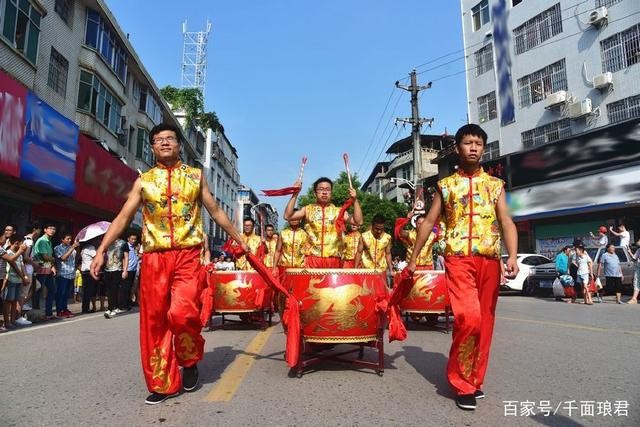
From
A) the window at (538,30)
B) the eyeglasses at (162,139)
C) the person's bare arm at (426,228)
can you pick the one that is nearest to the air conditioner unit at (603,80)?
the window at (538,30)

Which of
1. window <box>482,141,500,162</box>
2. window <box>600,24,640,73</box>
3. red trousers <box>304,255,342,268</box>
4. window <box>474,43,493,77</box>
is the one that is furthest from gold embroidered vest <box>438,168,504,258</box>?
window <box>474,43,493,77</box>

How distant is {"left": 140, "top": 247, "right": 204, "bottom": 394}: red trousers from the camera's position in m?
3.75

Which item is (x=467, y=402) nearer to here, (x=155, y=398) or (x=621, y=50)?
(x=155, y=398)

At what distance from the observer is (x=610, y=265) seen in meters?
13.4

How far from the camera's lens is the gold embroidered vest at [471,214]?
387cm

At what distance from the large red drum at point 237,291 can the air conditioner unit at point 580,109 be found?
18.9 meters

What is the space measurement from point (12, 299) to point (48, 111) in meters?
7.30

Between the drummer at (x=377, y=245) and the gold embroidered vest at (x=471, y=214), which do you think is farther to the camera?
the drummer at (x=377, y=245)

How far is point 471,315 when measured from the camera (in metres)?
3.66

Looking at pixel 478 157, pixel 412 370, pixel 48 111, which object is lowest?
pixel 412 370

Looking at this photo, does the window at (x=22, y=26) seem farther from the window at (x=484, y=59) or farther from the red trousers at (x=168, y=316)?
the window at (x=484, y=59)

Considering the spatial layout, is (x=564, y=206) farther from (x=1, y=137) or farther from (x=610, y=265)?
(x=1, y=137)

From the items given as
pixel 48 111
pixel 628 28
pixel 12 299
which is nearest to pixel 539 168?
pixel 628 28

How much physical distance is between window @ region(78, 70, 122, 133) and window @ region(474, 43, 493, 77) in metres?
20.0
